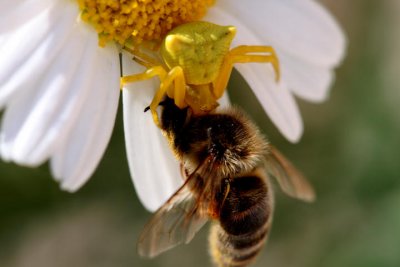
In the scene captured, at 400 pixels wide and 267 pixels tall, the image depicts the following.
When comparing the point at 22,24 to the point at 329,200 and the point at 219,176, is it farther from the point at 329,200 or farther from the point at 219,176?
the point at 329,200

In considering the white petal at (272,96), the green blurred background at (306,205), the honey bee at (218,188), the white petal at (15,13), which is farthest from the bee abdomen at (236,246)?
the green blurred background at (306,205)

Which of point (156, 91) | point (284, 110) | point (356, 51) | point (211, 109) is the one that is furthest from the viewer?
point (356, 51)

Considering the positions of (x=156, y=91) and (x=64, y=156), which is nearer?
(x=64, y=156)

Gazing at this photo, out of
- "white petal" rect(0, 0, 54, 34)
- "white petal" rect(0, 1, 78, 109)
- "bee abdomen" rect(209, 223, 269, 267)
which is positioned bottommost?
"bee abdomen" rect(209, 223, 269, 267)

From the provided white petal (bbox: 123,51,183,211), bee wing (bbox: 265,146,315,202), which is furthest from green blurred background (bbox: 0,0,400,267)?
bee wing (bbox: 265,146,315,202)

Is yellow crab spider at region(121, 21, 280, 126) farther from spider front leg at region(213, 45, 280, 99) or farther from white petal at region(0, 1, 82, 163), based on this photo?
white petal at region(0, 1, 82, 163)

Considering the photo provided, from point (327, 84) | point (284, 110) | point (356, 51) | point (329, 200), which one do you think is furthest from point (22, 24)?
point (356, 51)
